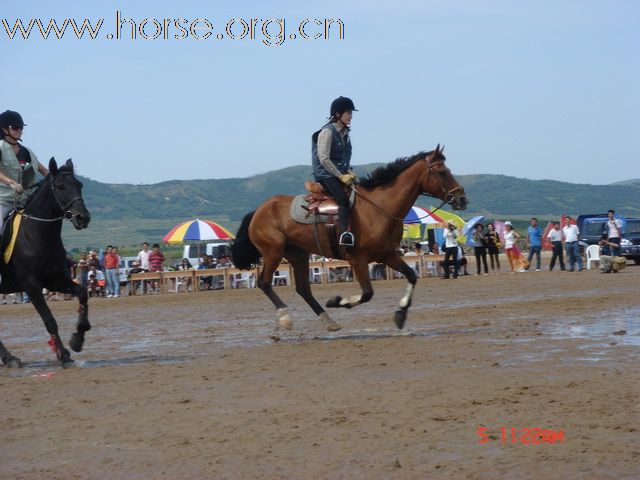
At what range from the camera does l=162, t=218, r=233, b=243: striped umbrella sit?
4131 centimetres

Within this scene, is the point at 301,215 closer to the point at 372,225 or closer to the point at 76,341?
the point at 372,225

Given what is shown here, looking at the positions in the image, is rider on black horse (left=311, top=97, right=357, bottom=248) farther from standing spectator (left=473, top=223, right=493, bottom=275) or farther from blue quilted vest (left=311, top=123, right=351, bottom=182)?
standing spectator (left=473, top=223, right=493, bottom=275)

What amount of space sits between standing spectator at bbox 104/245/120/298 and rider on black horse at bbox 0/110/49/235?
898 inches

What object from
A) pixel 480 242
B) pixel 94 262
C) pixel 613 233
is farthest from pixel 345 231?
pixel 94 262

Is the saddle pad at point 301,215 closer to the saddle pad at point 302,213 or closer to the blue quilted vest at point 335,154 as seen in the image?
the saddle pad at point 302,213

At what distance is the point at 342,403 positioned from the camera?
7645 mm

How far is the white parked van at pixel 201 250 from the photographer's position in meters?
46.8

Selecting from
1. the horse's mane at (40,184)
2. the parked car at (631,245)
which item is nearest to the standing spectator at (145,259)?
the parked car at (631,245)

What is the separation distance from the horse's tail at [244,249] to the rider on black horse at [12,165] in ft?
11.9

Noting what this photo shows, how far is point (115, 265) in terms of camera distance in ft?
113

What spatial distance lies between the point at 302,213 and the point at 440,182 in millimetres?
1869

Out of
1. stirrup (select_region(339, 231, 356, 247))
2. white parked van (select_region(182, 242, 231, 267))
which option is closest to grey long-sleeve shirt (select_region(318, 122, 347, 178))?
stirrup (select_region(339, 231, 356, 247))

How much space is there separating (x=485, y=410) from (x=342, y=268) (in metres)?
29.0

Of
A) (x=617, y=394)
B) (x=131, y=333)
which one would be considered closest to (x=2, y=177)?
(x=131, y=333)
